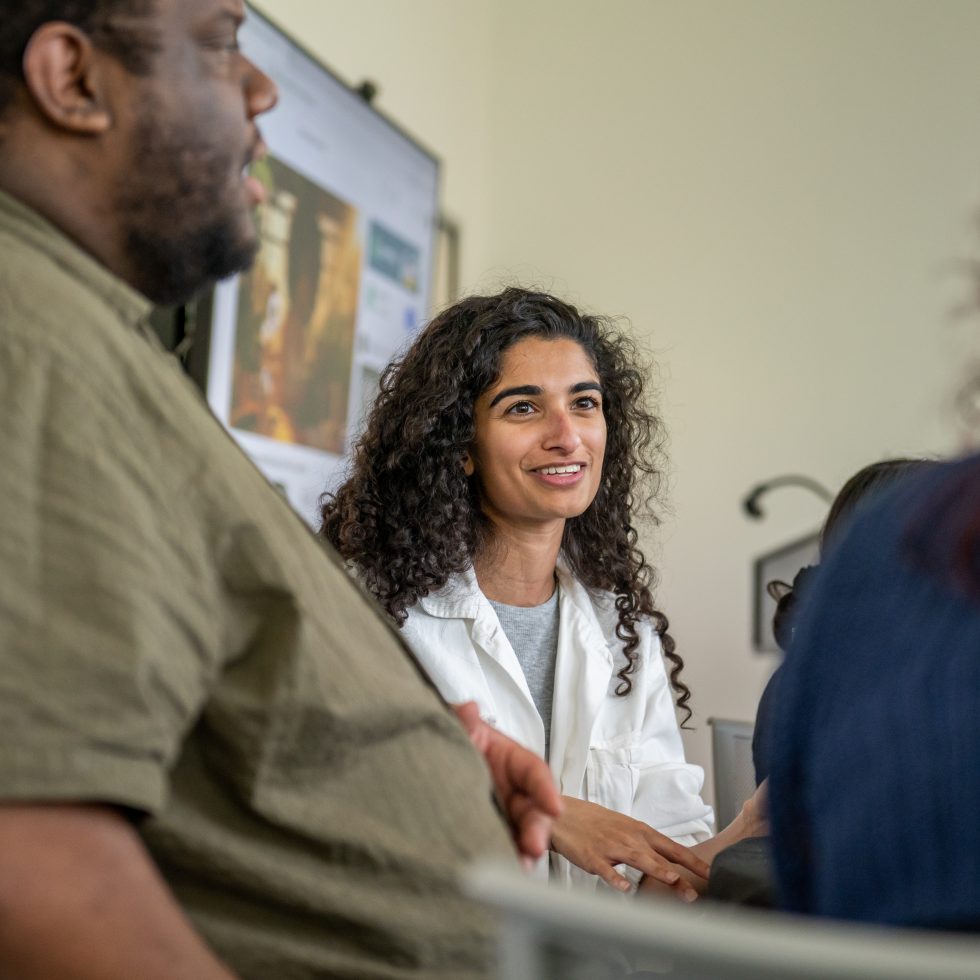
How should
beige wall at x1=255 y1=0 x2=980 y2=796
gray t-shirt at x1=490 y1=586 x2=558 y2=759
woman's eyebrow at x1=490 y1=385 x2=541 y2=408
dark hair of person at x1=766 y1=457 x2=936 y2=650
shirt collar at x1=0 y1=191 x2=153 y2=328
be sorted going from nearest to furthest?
shirt collar at x1=0 y1=191 x2=153 y2=328
dark hair of person at x1=766 y1=457 x2=936 y2=650
gray t-shirt at x1=490 y1=586 x2=558 y2=759
woman's eyebrow at x1=490 y1=385 x2=541 y2=408
beige wall at x1=255 y1=0 x2=980 y2=796

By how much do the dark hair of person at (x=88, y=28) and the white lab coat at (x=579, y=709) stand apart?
126 centimetres

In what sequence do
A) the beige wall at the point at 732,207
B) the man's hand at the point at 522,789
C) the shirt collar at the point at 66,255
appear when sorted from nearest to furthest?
the shirt collar at the point at 66,255, the man's hand at the point at 522,789, the beige wall at the point at 732,207

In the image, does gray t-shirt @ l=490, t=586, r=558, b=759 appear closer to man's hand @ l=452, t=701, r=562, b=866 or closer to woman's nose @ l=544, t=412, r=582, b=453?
woman's nose @ l=544, t=412, r=582, b=453

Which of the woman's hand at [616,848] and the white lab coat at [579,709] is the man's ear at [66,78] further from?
the white lab coat at [579,709]

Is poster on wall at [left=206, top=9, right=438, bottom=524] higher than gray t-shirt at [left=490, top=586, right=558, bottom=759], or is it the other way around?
poster on wall at [left=206, top=9, right=438, bottom=524]

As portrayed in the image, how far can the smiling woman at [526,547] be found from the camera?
79.4 inches

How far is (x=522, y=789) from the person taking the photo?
3.35ft

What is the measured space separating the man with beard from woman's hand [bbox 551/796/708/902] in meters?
0.71

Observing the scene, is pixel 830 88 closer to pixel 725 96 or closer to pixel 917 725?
pixel 725 96

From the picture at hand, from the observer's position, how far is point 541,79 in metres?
4.31

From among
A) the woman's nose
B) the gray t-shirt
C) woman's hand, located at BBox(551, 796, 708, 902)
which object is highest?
the woman's nose

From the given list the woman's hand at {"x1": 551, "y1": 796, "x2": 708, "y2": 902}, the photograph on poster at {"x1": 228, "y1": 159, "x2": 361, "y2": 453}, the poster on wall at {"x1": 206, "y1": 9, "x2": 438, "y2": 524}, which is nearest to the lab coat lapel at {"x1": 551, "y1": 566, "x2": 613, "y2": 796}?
the woman's hand at {"x1": 551, "y1": 796, "x2": 708, "y2": 902}

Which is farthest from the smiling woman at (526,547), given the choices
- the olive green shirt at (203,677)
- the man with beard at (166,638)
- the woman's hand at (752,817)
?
the olive green shirt at (203,677)

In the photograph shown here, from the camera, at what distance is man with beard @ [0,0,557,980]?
61cm
